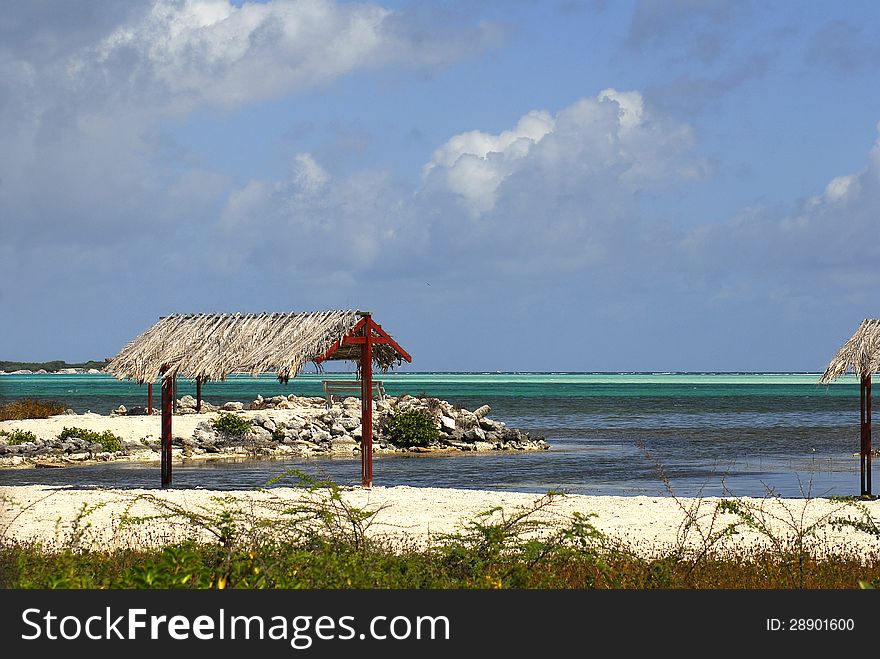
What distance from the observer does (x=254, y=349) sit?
2045 cm

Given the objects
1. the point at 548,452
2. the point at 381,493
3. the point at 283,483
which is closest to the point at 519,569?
the point at 381,493

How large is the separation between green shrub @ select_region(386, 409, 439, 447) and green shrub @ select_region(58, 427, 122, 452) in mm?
8088

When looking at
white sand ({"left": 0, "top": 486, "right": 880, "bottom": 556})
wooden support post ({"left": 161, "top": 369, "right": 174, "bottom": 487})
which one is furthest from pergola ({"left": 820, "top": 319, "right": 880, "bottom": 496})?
wooden support post ({"left": 161, "top": 369, "right": 174, "bottom": 487})

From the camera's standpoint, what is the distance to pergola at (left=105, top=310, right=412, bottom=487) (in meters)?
19.8

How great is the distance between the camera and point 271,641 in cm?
612

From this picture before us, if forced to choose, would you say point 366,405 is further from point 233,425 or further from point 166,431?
point 233,425

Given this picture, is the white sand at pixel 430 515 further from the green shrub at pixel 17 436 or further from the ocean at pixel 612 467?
the green shrub at pixel 17 436

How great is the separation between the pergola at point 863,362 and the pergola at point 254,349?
7.55 metres

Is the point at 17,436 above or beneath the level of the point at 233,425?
beneath

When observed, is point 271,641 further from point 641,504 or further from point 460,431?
point 460,431

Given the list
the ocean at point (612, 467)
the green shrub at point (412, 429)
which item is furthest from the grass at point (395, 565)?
the green shrub at point (412, 429)

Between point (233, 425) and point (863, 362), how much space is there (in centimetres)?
1934

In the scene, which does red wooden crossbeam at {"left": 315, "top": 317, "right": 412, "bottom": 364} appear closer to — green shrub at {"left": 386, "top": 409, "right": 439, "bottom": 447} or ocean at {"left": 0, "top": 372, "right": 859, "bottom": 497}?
ocean at {"left": 0, "top": 372, "right": 859, "bottom": 497}

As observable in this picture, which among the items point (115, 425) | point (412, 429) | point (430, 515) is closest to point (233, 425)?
point (115, 425)
